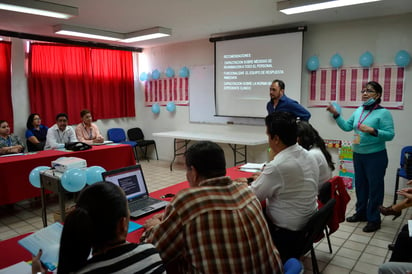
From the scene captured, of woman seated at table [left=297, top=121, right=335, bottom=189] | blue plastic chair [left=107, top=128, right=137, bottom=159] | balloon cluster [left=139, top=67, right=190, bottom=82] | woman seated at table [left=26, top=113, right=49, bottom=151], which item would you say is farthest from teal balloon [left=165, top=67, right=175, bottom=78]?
woman seated at table [left=297, top=121, right=335, bottom=189]

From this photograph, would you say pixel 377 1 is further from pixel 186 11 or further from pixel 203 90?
pixel 203 90

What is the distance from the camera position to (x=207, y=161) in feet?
4.40

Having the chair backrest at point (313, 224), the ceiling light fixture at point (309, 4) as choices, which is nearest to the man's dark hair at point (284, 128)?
the chair backrest at point (313, 224)

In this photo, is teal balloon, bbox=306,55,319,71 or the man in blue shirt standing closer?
the man in blue shirt standing

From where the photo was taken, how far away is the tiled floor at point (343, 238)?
2.72 meters

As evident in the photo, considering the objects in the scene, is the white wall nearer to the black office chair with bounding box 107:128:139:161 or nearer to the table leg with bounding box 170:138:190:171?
the black office chair with bounding box 107:128:139:161

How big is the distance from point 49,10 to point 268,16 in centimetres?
304

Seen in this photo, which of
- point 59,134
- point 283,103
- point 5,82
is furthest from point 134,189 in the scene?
point 5,82

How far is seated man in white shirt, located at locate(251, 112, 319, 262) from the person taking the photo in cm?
177

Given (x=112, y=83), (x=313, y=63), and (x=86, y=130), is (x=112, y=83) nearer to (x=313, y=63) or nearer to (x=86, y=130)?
(x=86, y=130)

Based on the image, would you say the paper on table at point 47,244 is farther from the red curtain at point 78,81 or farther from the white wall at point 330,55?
the red curtain at point 78,81

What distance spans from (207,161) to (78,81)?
235 inches

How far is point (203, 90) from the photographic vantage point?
21.5ft

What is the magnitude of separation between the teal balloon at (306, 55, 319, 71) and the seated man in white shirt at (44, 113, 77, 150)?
400 cm
